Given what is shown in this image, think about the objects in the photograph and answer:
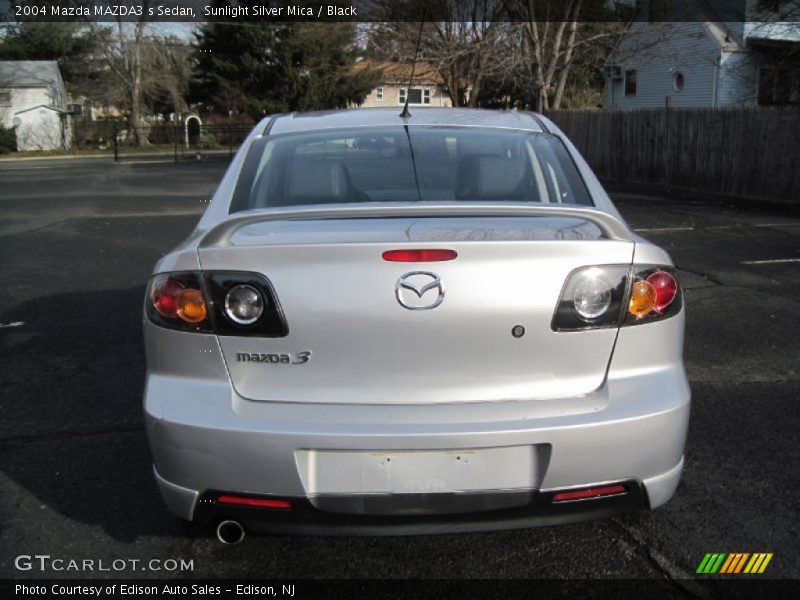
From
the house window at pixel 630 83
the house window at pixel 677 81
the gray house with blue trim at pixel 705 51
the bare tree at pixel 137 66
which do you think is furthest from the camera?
the bare tree at pixel 137 66

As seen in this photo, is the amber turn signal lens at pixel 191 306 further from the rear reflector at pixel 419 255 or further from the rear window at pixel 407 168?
the rear window at pixel 407 168

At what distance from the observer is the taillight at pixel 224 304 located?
7.97 feet

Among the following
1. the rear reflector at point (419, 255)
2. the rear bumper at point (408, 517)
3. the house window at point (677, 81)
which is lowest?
→ the rear bumper at point (408, 517)

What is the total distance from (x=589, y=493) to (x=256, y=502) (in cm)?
103

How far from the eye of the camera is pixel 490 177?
3393mm

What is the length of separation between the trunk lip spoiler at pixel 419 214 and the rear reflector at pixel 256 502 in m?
0.81

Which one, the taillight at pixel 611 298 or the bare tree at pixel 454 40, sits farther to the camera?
the bare tree at pixel 454 40

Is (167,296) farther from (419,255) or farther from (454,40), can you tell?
(454,40)

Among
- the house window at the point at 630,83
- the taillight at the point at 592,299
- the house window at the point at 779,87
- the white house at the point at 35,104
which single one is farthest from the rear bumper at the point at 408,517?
the white house at the point at 35,104

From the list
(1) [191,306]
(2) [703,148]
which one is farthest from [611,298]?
(2) [703,148]

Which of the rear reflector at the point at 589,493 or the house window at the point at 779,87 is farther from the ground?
the house window at the point at 779,87

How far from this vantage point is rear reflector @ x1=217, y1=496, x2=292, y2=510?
239cm

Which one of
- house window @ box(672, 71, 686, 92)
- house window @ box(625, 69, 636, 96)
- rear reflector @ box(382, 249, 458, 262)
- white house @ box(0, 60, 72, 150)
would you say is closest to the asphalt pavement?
rear reflector @ box(382, 249, 458, 262)

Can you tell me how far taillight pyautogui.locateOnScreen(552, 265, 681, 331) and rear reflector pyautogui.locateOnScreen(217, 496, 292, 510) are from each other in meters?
1.00
